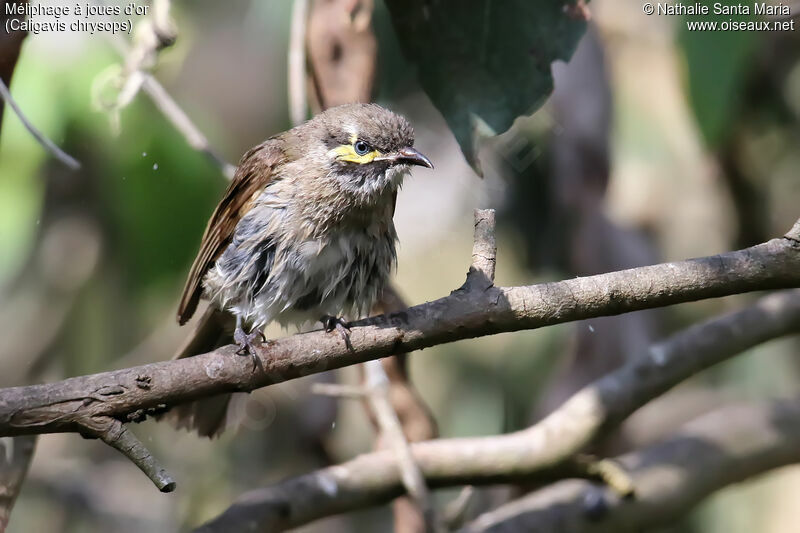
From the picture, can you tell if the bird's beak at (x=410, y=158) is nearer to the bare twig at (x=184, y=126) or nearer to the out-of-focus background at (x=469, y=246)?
the bare twig at (x=184, y=126)

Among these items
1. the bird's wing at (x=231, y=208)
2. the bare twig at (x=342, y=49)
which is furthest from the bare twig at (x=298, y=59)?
the bird's wing at (x=231, y=208)

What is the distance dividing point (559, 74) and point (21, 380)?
4159 millimetres

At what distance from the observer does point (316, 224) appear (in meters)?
3.98

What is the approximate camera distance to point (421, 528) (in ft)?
14.9

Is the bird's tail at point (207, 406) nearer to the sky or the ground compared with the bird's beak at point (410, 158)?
nearer to the ground

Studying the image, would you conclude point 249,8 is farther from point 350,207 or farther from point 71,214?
point 350,207

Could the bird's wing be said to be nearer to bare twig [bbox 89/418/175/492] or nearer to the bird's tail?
the bird's tail

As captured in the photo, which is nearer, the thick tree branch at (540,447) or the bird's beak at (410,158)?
the bird's beak at (410,158)

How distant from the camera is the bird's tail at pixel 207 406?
4.39 meters

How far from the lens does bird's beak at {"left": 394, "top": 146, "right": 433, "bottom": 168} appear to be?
3.96 meters

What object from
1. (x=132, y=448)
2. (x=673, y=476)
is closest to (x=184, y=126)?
(x=132, y=448)

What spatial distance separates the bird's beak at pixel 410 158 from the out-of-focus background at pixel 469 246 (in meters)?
1.71

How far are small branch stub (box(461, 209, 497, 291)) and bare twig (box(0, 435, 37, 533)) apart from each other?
196 cm

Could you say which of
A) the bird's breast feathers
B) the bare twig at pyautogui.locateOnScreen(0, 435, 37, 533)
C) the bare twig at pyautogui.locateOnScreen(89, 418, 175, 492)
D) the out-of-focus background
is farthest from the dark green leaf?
the bare twig at pyautogui.locateOnScreen(0, 435, 37, 533)
